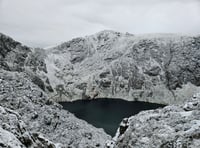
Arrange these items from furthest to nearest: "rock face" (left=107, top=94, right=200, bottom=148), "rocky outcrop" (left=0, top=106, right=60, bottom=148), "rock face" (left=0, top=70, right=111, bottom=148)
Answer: "rock face" (left=0, top=70, right=111, bottom=148) → "rock face" (left=107, top=94, right=200, bottom=148) → "rocky outcrop" (left=0, top=106, right=60, bottom=148)

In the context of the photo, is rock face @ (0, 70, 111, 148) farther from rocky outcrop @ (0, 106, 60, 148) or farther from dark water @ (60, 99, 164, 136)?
dark water @ (60, 99, 164, 136)

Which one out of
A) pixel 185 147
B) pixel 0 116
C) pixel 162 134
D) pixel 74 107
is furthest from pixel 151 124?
pixel 74 107

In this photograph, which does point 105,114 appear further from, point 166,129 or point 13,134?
point 13,134

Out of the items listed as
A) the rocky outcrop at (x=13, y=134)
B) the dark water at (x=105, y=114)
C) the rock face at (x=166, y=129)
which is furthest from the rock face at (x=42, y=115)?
the dark water at (x=105, y=114)

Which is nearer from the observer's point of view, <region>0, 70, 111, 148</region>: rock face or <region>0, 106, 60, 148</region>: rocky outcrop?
<region>0, 106, 60, 148</region>: rocky outcrop

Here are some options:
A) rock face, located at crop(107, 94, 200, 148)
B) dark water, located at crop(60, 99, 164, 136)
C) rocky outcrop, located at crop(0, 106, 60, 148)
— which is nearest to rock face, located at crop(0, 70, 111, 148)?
rocky outcrop, located at crop(0, 106, 60, 148)

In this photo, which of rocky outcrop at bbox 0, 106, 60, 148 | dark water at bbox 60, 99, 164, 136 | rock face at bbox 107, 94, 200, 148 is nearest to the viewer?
rocky outcrop at bbox 0, 106, 60, 148

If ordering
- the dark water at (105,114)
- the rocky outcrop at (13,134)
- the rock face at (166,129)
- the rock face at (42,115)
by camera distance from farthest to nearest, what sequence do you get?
the dark water at (105,114) < the rock face at (42,115) < the rock face at (166,129) < the rocky outcrop at (13,134)

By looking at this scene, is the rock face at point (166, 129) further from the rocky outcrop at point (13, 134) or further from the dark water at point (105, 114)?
the dark water at point (105, 114)
